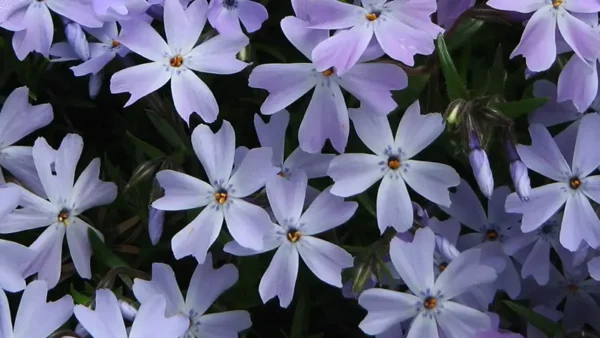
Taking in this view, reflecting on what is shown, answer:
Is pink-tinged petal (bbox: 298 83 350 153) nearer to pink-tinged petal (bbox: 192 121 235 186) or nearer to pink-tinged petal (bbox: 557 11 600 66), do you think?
pink-tinged petal (bbox: 192 121 235 186)

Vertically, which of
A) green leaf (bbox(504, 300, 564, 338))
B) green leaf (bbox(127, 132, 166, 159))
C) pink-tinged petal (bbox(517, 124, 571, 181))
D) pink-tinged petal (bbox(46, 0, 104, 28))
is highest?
pink-tinged petal (bbox(46, 0, 104, 28))

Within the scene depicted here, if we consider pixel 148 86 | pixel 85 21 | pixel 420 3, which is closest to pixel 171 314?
pixel 148 86

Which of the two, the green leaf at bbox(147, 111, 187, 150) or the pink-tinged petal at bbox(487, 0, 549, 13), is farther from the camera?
the green leaf at bbox(147, 111, 187, 150)

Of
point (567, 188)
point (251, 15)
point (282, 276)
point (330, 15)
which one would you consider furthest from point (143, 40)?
point (567, 188)

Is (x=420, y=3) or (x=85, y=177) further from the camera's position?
(x=85, y=177)

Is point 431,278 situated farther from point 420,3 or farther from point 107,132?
point 107,132

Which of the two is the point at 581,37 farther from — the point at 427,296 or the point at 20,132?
the point at 20,132

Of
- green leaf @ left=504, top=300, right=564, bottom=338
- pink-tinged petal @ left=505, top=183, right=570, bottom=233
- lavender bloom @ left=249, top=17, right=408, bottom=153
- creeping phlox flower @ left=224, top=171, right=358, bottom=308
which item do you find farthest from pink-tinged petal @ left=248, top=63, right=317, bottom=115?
green leaf @ left=504, top=300, right=564, bottom=338
